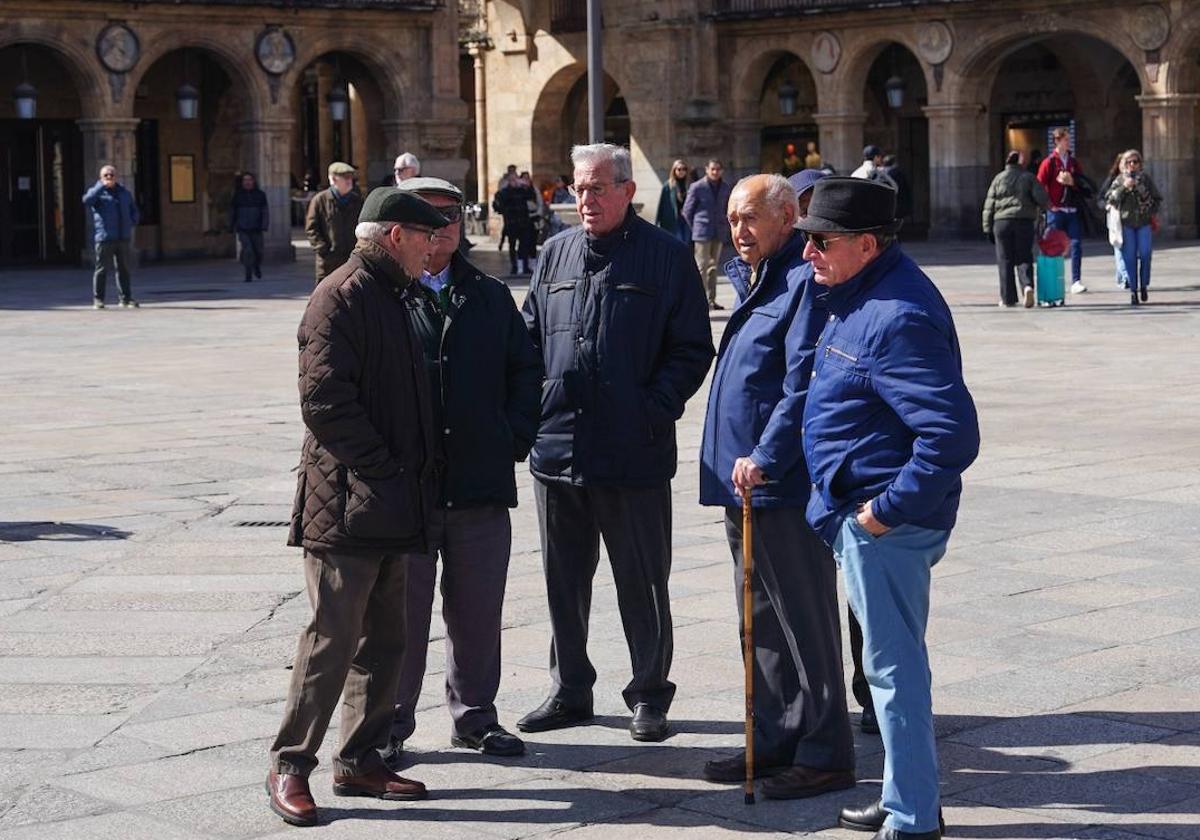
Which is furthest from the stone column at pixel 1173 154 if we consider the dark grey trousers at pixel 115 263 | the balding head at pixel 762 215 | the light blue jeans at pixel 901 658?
the light blue jeans at pixel 901 658

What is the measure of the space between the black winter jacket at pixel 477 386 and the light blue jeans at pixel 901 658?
1514 mm

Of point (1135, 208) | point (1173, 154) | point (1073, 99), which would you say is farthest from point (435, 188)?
point (1073, 99)

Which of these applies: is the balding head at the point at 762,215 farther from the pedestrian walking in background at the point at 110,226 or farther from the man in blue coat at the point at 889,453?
the pedestrian walking in background at the point at 110,226

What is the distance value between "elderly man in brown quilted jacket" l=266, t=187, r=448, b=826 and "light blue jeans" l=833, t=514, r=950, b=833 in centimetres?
132

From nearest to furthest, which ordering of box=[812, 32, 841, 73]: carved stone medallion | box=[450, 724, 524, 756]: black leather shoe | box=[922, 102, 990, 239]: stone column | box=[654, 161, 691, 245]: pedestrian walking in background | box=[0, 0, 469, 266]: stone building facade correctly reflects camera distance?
box=[450, 724, 524, 756]: black leather shoe
box=[654, 161, 691, 245]: pedestrian walking in background
box=[0, 0, 469, 266]: stone building facade
box=[922, 102, 990, 239]: stone column
box=[812, 32, 841, 73]: carved stone medallion

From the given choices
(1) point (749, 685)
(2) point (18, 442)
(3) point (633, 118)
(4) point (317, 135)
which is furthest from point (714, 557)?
(4) point (317, 135)

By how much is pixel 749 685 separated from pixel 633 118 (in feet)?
125

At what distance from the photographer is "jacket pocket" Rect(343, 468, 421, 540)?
19.6 feet

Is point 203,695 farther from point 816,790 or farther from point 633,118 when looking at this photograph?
point 633,118

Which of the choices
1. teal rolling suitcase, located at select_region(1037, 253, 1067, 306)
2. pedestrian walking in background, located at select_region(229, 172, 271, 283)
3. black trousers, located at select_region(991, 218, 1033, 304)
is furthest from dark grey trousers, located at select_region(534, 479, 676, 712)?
pedestrian walking in background, located at select_region(229, 172, 271, 283)

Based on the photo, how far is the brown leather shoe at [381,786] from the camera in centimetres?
611

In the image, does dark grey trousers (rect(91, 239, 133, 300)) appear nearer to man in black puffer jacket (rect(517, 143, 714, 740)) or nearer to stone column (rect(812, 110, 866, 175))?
stone column (rect(812, 110, 866, 175))

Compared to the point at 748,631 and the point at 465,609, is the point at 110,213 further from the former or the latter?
the point at 748,631

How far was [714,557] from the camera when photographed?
9.67m
